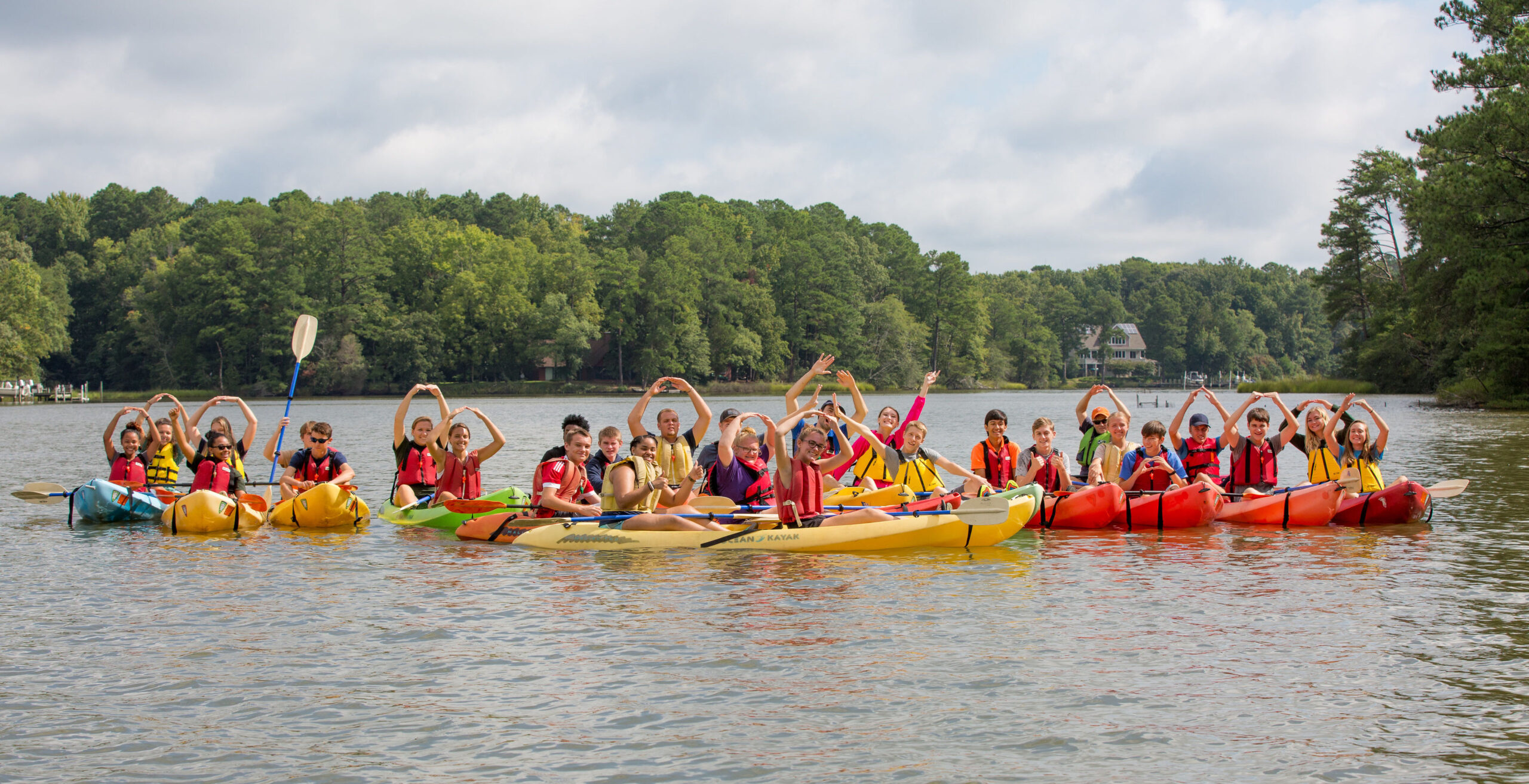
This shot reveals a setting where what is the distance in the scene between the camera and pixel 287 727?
6203mm

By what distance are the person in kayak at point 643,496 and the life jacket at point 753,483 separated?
0.43 metres

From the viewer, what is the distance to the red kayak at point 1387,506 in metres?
13.0

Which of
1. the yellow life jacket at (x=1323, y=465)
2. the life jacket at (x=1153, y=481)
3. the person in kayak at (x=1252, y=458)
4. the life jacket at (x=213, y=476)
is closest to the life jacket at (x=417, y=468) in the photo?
the life jacket at (x=213, y=476)

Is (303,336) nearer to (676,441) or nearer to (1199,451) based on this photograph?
(676,441)

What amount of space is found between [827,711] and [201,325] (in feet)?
254

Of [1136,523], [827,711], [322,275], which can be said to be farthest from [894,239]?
[827,711]

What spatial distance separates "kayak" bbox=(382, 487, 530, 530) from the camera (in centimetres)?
1342

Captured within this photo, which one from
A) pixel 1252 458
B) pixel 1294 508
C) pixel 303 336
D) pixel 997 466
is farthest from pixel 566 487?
pixel 1252 458

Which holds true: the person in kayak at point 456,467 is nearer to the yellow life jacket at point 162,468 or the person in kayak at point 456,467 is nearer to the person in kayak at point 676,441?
the person in kayak at point 676,441

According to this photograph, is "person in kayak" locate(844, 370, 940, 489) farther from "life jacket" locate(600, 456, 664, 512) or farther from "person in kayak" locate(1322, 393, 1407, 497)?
"person in kayak" locate(1322, 393, 1407, 497)

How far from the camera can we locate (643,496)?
39.3ft

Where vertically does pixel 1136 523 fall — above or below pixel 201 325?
below

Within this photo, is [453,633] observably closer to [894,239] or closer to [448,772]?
[448,772]

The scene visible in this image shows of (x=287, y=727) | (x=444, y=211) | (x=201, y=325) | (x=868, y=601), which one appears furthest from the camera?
(x=444, y=211)
